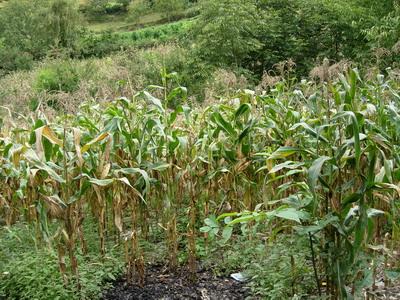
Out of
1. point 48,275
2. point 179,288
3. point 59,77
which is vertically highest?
point 48,275

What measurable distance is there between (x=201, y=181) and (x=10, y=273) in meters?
1.60

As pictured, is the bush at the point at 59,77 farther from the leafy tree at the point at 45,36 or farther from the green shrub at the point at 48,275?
the green shrub at the point at 48,275

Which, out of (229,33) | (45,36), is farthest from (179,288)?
(45,36)

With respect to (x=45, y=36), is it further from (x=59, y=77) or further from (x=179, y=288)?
(x=179, y=288)

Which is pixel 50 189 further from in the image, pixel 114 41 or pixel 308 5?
pixel 114 41

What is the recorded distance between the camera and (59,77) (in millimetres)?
16438

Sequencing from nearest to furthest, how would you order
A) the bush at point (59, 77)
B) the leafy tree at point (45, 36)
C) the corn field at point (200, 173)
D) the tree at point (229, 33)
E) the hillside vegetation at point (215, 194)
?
the hillside vegetation at point (215, 194) < the corn field at point (200, 173) < the tree at point (229, 33) < the bush at point (59, 77) < the leafy tree at point (45, 36)

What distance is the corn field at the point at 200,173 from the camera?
2.63 m

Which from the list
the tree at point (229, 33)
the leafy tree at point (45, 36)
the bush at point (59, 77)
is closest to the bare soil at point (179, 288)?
the tree at point (229, 33)

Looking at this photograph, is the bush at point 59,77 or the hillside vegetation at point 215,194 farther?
the bush at point 59,77

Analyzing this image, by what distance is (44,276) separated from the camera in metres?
3.33

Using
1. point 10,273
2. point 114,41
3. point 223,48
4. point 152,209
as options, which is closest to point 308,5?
point 223,48

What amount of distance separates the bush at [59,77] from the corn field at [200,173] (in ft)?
39.4

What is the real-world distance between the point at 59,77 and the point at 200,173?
45.0ft
